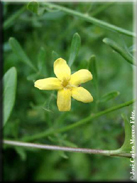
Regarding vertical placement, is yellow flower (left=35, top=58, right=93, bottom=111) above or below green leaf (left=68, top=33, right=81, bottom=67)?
below

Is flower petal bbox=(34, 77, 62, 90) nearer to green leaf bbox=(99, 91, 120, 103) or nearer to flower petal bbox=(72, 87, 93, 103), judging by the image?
flower petal bbox=(72, 87, 93, 103)

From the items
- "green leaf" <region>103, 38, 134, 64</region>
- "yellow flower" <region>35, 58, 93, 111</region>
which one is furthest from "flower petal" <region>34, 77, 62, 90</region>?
"green leaf" <region>103, 38, 134, 64</region>

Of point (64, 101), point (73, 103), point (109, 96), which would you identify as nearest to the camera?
point (64, 101)

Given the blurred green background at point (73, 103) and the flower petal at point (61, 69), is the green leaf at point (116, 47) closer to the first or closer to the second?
the flower petal at point (61, 69)

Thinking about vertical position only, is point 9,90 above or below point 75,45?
below

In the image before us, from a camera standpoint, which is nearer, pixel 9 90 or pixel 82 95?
pixel 82 95

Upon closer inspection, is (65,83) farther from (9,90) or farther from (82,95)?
(9,90)

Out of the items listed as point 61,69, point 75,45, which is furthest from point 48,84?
point 75,45
